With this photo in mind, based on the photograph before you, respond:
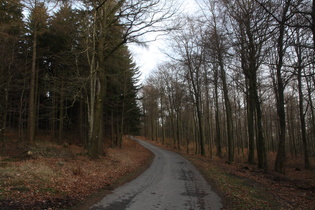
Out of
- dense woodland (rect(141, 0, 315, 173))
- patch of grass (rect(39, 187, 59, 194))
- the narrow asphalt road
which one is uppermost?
dense woodland (rect(141, 0, 315, 173))

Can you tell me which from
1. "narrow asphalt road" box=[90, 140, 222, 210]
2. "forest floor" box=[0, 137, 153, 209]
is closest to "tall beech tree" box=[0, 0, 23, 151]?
"forest floor" box=[0, 137, 153, 209]

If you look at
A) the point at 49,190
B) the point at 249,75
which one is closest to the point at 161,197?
the point at 49,190

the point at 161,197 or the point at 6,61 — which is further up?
the point at 6,61

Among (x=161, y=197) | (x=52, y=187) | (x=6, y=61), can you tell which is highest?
(x=6, y=61)

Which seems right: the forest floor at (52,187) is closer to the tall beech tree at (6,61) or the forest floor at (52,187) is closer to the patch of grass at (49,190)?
the patch of grass at (49,190)

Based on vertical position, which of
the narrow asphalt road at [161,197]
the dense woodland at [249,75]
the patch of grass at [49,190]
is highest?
the dense woodland at [249,75]

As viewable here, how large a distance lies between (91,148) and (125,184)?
230 inches

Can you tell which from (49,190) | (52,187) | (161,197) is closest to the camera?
(49,190)

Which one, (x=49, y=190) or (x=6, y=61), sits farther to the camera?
(x=6, y=61)

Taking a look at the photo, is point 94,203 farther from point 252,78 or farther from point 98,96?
point 252,78

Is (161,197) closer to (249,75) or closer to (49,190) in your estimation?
(49,190)

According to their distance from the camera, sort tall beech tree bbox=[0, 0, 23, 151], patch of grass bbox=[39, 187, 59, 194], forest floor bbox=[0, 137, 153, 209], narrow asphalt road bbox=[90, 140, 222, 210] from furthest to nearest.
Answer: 1. tall beech tree bbox=[0, 0, 23, 151]
2. patch of grass bbox=[39, 187, 59, 194]
3. narrow asphalt road bbox=[90, 140, 222, 210]
4. forest floor bbox=[0, 137, 153, 209]

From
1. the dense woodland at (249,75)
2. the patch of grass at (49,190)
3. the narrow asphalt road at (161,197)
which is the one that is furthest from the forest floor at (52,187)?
the dense woodland at (249,75)

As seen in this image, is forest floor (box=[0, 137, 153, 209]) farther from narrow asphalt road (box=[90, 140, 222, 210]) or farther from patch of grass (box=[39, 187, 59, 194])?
narrow asphalt road (box=[90, 140, 222, 210])
